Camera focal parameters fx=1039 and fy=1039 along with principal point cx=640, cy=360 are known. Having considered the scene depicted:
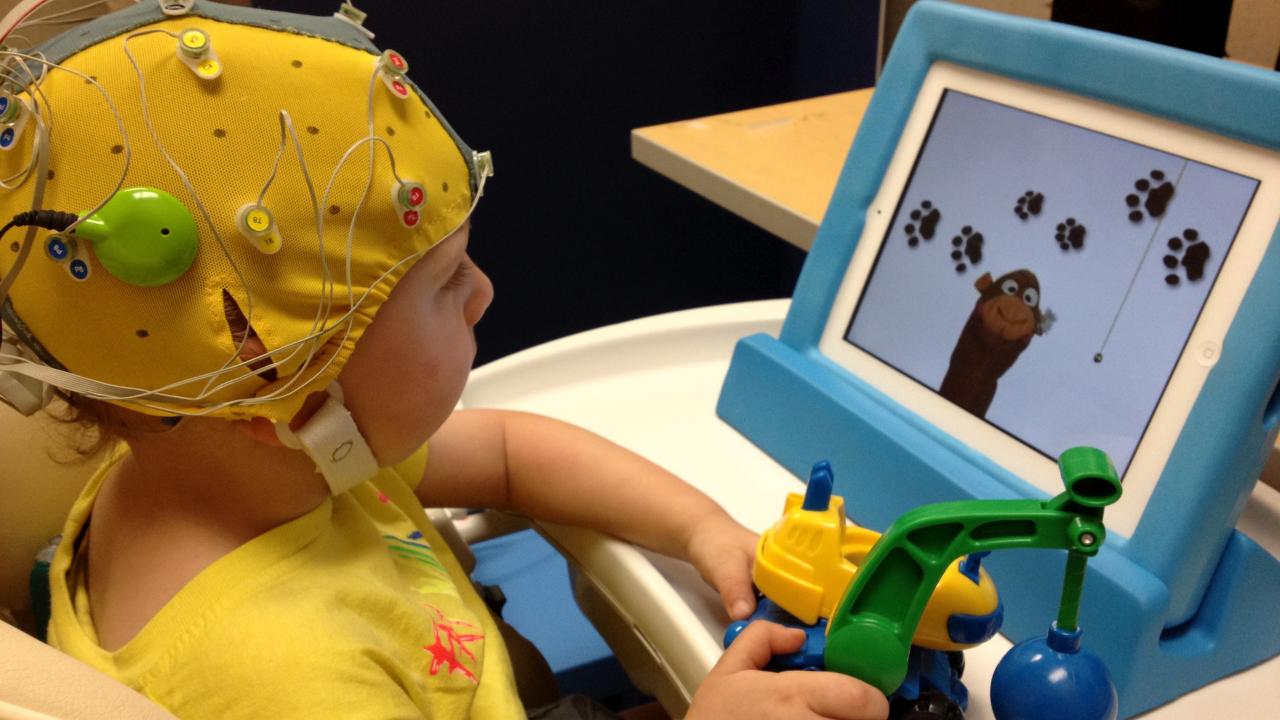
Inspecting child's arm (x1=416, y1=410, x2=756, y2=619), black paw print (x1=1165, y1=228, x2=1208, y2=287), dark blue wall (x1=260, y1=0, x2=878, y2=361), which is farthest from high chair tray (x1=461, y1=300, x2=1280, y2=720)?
dark blue wall (x1=260, y1=0, x2=878, y2=361)

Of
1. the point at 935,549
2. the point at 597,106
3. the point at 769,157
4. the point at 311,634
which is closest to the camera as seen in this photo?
the point at 935,549

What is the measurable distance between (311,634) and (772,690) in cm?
24

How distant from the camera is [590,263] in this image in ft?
6.84

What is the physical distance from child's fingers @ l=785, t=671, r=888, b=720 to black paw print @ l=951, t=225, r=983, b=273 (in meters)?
0.31

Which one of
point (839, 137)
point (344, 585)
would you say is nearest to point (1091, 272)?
point (344, 585)

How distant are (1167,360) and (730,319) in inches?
16.3

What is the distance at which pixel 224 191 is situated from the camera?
1.56 ft

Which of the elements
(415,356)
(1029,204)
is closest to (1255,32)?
(1029,204)

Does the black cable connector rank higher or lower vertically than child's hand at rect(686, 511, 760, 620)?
higher

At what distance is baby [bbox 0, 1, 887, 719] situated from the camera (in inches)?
18.6

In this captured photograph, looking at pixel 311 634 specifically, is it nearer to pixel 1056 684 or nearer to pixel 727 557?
pixel 727 557

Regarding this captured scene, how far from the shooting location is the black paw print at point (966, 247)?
669 mm

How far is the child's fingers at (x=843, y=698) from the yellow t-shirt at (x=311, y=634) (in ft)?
0.71

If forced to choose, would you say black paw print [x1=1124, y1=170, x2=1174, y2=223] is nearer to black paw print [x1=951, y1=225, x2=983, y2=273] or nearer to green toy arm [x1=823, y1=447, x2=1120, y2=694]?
black paw print [x1=951, y1=225, x2=983, y2=273]
